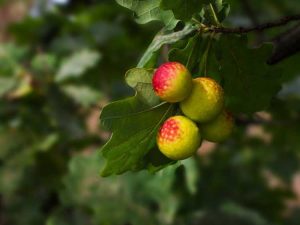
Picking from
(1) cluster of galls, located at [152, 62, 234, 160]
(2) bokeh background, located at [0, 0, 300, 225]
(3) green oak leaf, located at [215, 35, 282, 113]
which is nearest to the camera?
(1) cluster of galls, located at [152, 62, 234, 160]

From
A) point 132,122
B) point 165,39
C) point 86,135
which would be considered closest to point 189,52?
point 165,39

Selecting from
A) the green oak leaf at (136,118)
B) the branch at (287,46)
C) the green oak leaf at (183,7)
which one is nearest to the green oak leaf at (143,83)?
the green oak leaf at (136,118)

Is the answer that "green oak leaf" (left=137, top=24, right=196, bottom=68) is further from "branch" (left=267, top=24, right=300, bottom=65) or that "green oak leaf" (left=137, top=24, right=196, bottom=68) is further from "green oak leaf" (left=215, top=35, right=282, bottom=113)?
"branch" (left=267, top=24, right=300, bottom=65)

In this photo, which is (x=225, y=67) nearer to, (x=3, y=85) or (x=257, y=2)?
(x=3, y=85)

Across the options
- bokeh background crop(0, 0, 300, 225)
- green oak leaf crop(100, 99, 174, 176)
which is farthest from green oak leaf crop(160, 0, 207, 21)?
bokeh background crop(0, 0, 300, 225)

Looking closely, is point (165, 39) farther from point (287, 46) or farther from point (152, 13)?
point (287, 46)

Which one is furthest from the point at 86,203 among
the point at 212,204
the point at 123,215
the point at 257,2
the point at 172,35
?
the point at 172,35

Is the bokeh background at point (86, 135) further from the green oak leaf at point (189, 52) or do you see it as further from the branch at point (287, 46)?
the green oak leaf at point (189, 52)
